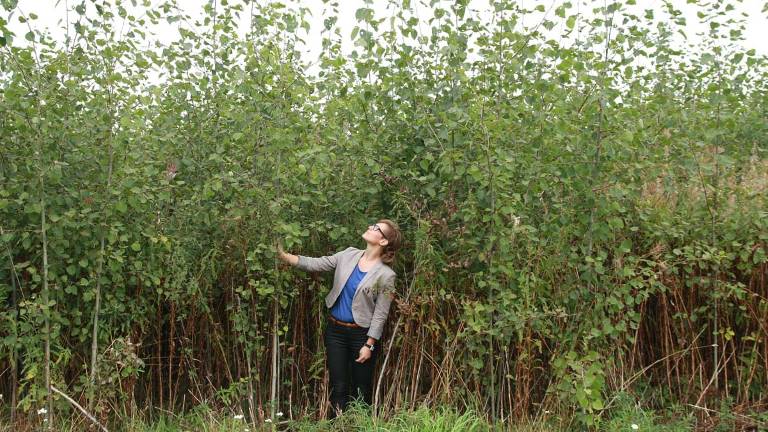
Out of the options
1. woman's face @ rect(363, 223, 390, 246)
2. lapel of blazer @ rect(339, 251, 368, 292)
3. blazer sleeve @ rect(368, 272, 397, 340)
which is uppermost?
woman's face @ rect(363, 223, 390, 246)

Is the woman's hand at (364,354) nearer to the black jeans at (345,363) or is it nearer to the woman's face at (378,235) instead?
the black jeans at (345,363)

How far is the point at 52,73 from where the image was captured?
4195mm

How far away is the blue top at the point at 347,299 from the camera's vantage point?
182 inches

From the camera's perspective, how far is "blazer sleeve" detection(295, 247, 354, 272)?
4582 millimetres

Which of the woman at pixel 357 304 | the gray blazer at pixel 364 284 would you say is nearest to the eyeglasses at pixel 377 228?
the woman at pixel 357 304

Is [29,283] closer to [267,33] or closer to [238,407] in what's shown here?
[238,407]

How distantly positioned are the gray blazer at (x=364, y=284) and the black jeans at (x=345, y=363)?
0.11 metres

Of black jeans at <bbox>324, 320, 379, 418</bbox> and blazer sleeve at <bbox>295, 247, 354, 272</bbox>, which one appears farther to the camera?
black jeans at <bbox>324, 320, 379, 418</bbox>

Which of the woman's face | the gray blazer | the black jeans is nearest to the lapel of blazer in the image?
the gray blazer

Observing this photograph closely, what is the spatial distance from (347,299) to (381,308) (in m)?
0.24

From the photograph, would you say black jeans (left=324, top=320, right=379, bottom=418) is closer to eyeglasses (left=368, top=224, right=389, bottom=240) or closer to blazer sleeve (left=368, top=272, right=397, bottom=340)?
blazer sleeve (left=368, top=272, right=397, bottom=340)

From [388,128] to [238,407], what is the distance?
202 centimetres

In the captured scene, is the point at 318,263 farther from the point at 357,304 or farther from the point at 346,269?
the point at 357,304

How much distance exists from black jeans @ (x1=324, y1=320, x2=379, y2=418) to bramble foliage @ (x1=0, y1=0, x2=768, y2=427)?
0.14 metres
